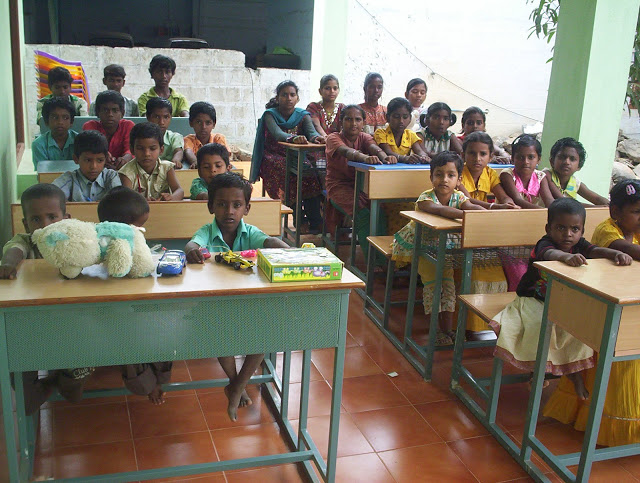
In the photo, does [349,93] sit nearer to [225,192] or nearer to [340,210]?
[340,210]

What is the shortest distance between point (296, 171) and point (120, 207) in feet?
10.3

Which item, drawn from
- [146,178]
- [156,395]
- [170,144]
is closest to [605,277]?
[156,395]

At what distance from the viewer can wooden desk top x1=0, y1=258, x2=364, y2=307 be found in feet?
5.23

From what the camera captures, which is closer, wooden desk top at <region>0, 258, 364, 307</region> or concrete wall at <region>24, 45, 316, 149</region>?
wooden desk top at <region>0, 258, 364, 307</region>

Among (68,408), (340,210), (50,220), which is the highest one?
(50,220)

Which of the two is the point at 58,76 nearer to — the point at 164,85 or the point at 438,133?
the point at 164,85

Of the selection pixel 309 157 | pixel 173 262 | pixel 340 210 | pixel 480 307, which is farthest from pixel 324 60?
pixel 173 262

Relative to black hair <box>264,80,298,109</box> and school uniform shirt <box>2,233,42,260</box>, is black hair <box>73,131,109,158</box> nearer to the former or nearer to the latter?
school uniform shirt <box>2,233,42,260</box>

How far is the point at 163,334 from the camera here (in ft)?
5.78

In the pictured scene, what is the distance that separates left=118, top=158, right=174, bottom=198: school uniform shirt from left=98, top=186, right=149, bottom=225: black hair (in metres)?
1.05

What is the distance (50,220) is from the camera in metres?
2.13

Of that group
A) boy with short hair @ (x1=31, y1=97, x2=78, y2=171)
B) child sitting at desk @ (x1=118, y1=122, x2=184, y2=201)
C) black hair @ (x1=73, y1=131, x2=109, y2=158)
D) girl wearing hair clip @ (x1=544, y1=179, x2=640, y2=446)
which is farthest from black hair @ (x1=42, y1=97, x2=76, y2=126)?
girl wearing hair clip @ (x1=544, y1=179, x2=640, y2=446)

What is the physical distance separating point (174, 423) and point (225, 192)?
3.19ft

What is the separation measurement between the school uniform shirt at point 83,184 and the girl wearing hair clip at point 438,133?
2.35 m
